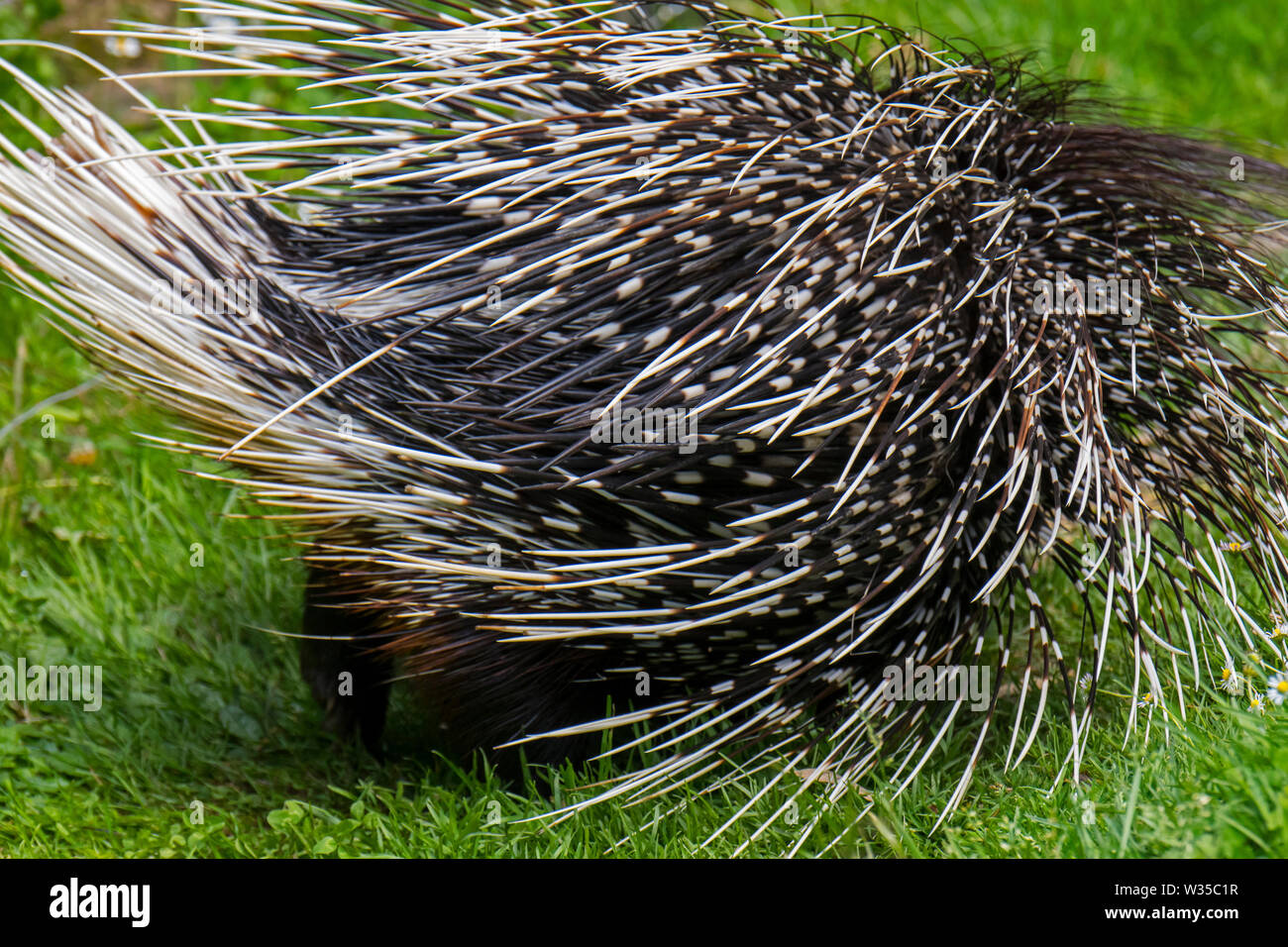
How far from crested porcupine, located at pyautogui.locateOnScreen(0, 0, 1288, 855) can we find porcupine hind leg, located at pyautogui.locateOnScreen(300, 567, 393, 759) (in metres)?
0.28

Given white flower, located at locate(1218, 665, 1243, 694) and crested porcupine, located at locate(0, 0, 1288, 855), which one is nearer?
crested porcupine, located at locate(0, 0, 1288, 855)

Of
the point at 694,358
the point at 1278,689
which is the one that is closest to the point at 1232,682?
the point at 1278,689

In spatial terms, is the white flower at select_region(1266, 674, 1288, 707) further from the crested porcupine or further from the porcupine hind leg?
the porcupine hind leg

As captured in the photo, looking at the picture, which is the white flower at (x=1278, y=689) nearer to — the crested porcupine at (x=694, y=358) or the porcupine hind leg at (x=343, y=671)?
the crested porcupine at (x=694, y=358)

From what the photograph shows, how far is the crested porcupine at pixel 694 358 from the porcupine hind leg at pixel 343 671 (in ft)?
0.93

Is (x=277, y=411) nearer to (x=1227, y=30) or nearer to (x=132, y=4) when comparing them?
(x=132, y=4)

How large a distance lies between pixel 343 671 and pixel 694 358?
1.32 m

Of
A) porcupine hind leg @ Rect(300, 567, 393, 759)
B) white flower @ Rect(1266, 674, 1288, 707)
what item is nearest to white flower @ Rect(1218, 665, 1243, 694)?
white flower @ Rect(1266, 674, 1288, 707)

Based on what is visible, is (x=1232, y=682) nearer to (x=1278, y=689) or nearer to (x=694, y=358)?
(x=1278, y=689)

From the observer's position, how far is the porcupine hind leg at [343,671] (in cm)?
292

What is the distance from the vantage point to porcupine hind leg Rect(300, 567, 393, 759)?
2.92 metres

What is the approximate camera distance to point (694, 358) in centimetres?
224

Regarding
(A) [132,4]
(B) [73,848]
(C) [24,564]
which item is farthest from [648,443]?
(A) [132,4]

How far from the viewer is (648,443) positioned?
2.25 m
